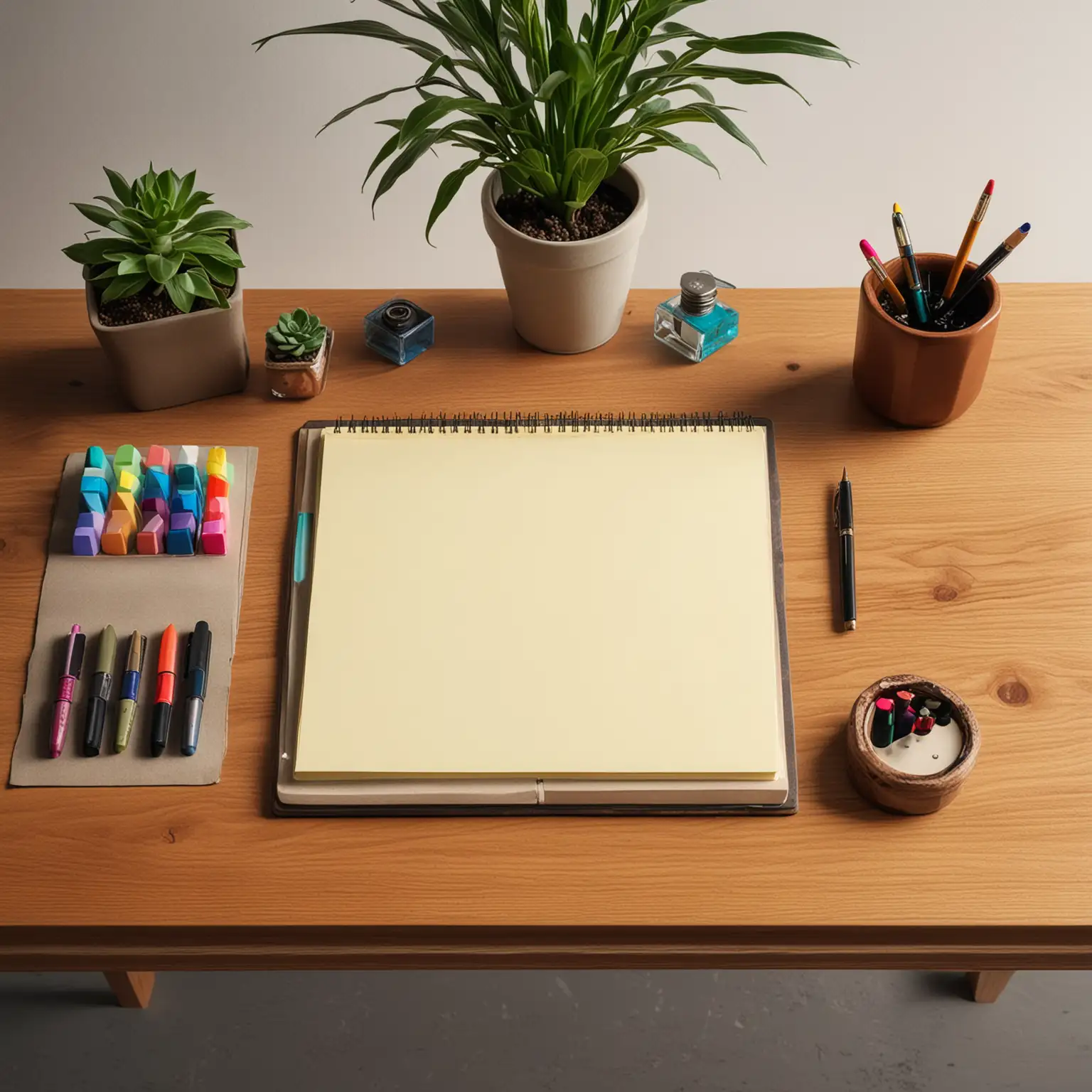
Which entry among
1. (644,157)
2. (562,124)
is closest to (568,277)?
(562,124)

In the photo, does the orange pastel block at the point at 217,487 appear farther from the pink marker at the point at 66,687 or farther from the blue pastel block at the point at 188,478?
the pink marker at the point at 66,687

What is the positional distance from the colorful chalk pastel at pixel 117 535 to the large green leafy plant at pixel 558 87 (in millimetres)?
366

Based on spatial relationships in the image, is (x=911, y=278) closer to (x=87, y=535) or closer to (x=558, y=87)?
(x=558, y=87)

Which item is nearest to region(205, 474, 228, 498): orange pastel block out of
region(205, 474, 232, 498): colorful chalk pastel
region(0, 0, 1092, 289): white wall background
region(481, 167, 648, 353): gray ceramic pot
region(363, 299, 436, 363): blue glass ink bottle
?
region(205, 474, 232, 498): colorful chalk pastel

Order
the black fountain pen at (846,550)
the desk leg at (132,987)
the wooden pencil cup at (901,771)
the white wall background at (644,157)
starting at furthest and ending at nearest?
the white wall background at (644,157) < the desk leg at (132,987) < the black fountain pen at (846,550) < the wooden pencil cup at (901,771)

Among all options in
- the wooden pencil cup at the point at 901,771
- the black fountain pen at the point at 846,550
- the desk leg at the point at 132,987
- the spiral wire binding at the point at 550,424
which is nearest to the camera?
the wooden pencil cup at the point at 901,771

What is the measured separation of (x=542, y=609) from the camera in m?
1.19

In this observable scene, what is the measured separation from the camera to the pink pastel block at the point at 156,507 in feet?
4.10

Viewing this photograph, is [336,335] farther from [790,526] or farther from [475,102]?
[790,526]

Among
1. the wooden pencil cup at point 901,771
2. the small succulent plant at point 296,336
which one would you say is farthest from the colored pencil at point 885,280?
the small succulent plant at point 296,336

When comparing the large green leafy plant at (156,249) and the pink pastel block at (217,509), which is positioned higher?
the large green leafy plant at (156,249)

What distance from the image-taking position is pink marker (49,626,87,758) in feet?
3.69

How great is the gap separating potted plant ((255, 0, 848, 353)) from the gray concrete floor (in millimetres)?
866

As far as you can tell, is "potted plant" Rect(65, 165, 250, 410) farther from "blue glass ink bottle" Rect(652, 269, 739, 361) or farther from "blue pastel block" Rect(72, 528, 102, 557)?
"blue glass ink bottle" Rect(652, 269, 739, 361)
